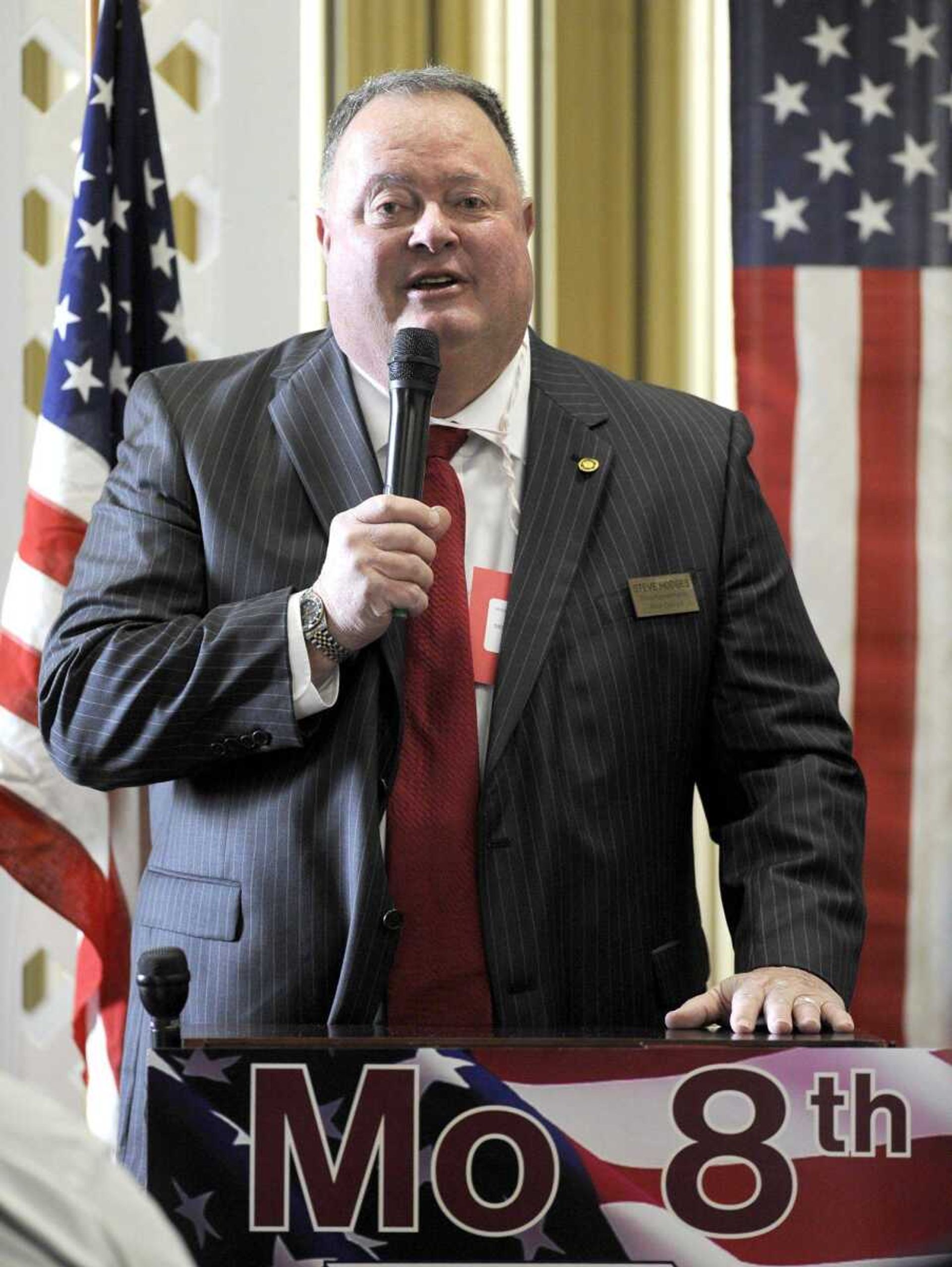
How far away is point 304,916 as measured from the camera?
6.61 feet

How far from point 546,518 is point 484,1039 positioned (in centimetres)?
99

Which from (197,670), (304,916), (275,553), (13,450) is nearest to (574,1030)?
(304,916)

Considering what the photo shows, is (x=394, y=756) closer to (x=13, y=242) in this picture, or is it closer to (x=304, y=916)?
(x=304, y=916)

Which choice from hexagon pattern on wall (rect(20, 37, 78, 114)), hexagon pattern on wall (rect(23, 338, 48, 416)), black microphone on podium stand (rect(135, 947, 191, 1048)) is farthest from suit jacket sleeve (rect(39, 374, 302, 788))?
hexagon pattern on wall (rect(20, 37, 78, 114))

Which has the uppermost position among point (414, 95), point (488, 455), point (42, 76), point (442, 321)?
point (42, 76)

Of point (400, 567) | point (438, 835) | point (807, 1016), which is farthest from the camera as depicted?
point (438, 835)

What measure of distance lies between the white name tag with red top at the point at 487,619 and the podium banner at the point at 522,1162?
882 millimetres

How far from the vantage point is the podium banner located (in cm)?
128

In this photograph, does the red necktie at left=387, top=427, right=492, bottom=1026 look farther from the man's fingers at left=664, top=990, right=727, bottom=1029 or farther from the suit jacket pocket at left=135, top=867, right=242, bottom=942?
the man's fingers at left=664, top=990, right=727, bottom=1029

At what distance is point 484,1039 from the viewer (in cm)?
134

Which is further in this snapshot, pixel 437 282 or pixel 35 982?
pixel 35 982

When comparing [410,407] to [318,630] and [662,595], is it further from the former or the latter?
[662,595]

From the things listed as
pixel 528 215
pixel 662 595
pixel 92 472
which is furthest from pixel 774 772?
pixel 92 472

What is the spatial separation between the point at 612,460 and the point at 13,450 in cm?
174
